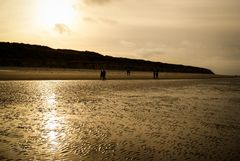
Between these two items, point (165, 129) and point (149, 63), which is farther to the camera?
point (149, 63)

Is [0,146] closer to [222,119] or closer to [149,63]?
[222,119]

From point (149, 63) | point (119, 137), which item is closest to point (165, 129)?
point (119, 137)

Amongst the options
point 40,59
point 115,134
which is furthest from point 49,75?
point 40,59

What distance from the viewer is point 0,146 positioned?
7363 mm

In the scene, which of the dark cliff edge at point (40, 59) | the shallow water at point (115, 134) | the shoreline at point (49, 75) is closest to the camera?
the shallow water at point (115, 134)

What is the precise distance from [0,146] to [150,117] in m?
6.57

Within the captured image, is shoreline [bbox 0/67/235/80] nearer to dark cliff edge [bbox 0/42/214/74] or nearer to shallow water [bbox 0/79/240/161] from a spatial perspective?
dark cliff edge [bbox 0/42/214/74]

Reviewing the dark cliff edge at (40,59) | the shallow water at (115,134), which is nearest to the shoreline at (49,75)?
the dark cliff edge at (40,59)

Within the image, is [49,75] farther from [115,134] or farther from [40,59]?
[40,59]

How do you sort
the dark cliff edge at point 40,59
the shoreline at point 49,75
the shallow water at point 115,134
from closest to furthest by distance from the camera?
1. the shallow water at point 115,134
2. the shoreline at point 49,75
3. the dark cliff edge at point 40,59

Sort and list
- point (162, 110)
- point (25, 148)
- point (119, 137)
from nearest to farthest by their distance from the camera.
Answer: point (25, 148) < point (119, 137) < point (162, 110)

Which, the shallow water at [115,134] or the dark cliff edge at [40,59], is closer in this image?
the shallow water at [115,134]

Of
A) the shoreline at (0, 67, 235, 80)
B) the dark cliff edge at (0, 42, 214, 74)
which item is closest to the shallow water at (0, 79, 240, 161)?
the shoreline at (0, 67, 235, 80)

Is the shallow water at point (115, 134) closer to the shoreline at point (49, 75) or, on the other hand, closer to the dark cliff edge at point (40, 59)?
the shoreline at point (49, 75)
